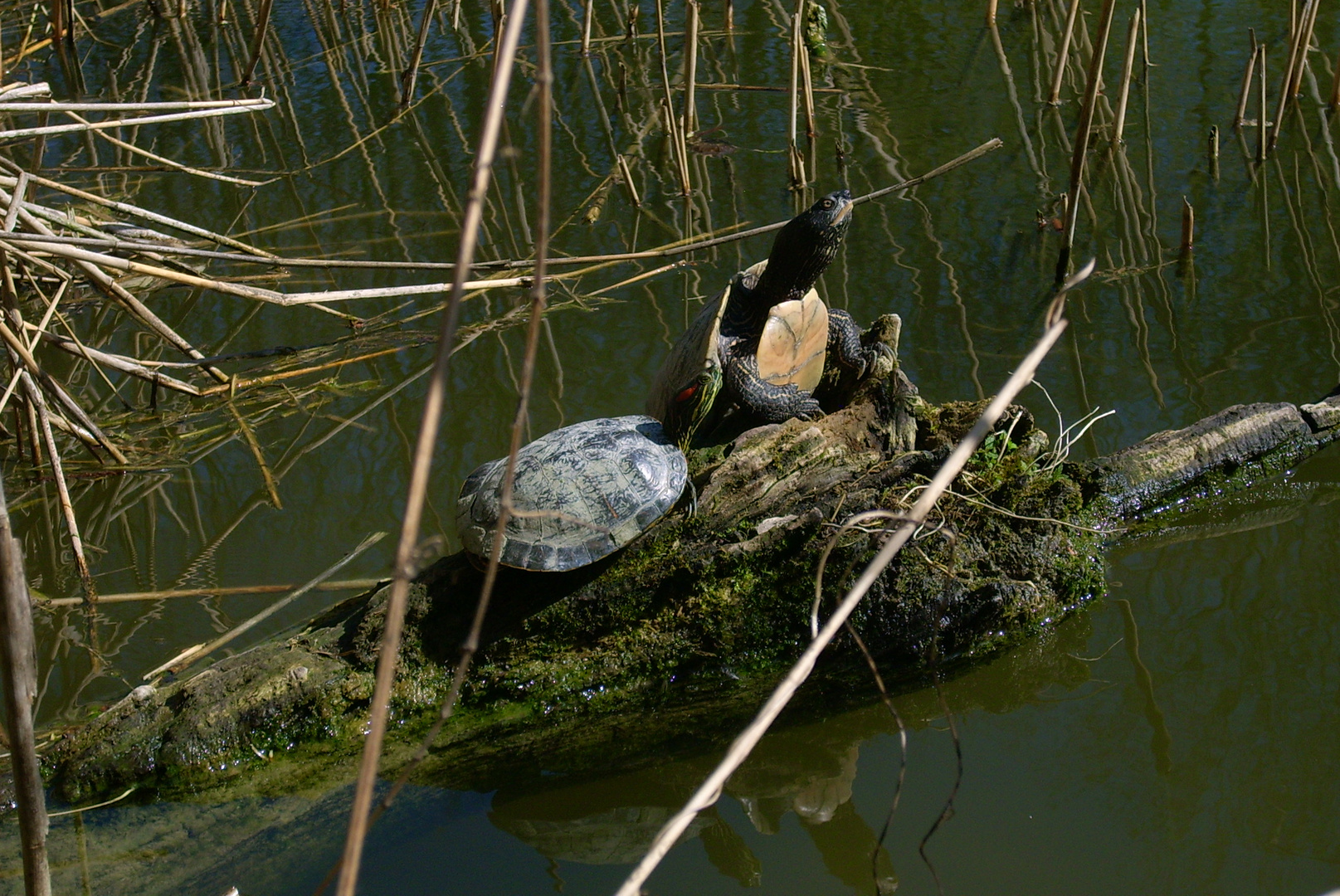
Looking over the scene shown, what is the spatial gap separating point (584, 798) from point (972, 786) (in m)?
0.85

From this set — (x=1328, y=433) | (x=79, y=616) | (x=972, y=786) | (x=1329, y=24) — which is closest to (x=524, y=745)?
(x=972, y=786)

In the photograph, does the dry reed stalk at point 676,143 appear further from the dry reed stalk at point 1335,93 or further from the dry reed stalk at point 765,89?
the dry reed stalk at point 1335,93

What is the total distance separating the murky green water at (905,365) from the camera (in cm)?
212

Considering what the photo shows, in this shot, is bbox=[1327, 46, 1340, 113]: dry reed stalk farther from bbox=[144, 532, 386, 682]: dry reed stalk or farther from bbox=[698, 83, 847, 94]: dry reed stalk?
bbox=[144, 532, 386, 682]: dry reed stalk

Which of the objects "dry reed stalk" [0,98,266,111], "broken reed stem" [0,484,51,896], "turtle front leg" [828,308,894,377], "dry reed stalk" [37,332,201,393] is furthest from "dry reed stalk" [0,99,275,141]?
"broken reed stem" [0,484,51,896]

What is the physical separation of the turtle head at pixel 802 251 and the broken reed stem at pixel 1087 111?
4.10ft

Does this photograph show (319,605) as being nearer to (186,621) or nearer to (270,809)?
(186,621)

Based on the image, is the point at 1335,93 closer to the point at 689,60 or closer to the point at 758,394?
the point at 689,60

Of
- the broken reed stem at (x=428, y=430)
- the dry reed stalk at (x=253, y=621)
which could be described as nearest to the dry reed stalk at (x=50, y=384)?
the dry reed stalk at (x=253, y=621)

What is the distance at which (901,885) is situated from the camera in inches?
77.4

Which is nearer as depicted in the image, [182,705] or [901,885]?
[901,885]

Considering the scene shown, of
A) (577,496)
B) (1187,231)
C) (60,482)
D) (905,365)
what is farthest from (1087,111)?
(60,482)

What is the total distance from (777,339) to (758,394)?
22cm

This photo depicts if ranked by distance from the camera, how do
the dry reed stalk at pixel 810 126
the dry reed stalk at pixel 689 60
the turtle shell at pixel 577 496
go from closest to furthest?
the turtle shell at pixel 577 496 < the dry reed stalk at pixel 689 60 < the dry reed stalk at pixel 810 126
